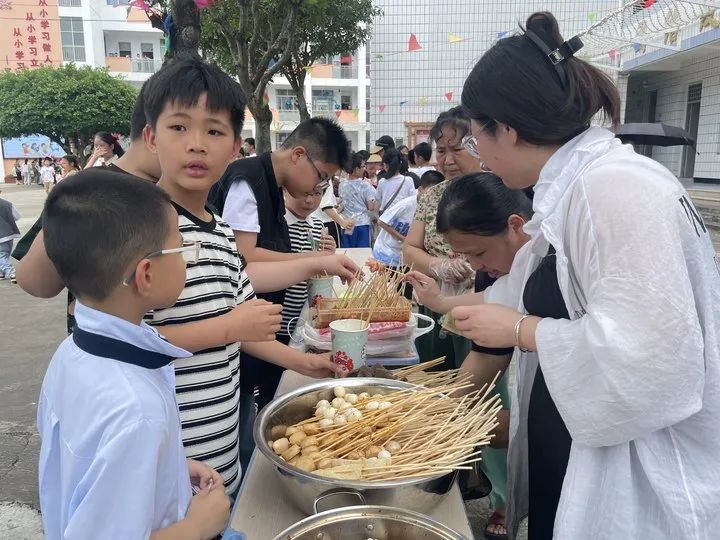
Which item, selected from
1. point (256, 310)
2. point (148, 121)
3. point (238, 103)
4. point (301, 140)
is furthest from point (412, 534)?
point (301, 140)

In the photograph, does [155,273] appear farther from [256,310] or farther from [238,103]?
[238,103]

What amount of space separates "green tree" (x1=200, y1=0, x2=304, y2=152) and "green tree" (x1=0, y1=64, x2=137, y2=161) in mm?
16711

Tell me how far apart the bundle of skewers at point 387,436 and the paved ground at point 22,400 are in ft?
4.82

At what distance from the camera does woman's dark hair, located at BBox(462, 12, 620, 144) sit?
1.24 meters

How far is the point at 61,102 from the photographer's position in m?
24.5

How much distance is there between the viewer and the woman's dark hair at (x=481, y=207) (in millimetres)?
1876

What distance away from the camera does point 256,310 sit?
1425 millimetres

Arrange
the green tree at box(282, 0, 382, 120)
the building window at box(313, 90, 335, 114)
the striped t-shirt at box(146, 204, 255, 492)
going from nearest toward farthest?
the striped t-shirt at box(146, 204, 255, 492)
the green tree at box(282, 0, 382, 120)
the building window at box(313, 90, 335, 114)

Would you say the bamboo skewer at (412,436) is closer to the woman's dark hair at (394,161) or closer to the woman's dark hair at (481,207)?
the woman's dark hair at (481,207)

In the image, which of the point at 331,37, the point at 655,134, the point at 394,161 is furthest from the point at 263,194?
the point at 331,37

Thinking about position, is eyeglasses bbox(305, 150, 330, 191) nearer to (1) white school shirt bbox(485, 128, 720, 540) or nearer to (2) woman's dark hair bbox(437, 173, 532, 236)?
(2) woman's dark hair bbox(437, 173, 532, 236)

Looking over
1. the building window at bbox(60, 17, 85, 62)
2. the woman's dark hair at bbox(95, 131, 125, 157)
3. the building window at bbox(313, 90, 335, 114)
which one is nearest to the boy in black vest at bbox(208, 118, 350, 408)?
the woman's dark hair at bbox(95, 131, 125, 157)

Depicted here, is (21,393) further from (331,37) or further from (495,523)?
(331,37)

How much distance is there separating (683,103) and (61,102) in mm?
25205
